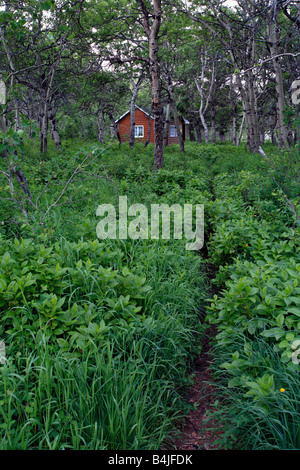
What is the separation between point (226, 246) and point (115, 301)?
195 centimetres

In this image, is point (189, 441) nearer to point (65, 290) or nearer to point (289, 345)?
point (289, 345)

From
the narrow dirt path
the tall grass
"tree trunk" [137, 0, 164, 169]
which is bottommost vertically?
the narrow dirt path

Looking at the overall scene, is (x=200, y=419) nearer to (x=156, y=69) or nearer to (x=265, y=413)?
(x=265, y=413)

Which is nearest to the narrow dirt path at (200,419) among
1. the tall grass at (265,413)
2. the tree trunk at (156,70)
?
the tall grass at (265,413)

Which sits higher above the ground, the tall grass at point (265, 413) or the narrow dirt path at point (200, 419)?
the tall grass at point (265, 413)

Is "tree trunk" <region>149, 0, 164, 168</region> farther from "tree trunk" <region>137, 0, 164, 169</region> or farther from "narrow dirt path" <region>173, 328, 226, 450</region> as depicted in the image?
"narrow dirt path" <region>173, 328, 226, 450</region>

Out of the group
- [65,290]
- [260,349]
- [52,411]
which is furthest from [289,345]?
[65,290]

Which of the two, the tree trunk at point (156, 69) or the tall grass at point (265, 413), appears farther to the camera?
the tree trunk at point (156, 69)

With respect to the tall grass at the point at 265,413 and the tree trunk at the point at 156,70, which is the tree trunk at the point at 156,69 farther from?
the tall grass at the point at 265,413

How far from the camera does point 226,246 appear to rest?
4.33 m

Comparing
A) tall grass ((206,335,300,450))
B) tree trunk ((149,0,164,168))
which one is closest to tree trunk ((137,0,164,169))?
tree trunk ((149,0,164,168))

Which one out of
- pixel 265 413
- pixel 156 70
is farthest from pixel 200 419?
pixel 156 70

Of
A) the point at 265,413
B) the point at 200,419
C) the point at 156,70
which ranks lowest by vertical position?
the point at 200,419

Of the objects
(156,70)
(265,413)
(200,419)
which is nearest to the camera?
(265,413)
